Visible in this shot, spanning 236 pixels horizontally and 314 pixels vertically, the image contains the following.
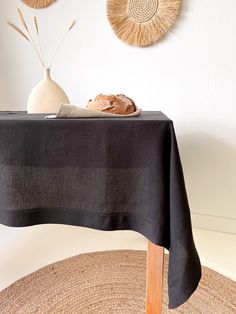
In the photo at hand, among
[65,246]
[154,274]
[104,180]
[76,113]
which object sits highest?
[76,113]

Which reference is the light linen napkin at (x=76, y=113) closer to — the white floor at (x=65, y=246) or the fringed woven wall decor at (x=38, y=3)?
the white floor at (x=65, y=246)

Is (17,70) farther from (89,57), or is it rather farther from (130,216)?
(130,216)

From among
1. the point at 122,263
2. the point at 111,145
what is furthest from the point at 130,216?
the point at 122,263

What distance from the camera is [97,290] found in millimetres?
1077

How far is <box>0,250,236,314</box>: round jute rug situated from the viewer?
98 centimetres

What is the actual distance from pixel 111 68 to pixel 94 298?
117 centimetres

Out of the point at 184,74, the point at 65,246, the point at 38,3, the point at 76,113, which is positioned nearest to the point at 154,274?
the point at 76,113

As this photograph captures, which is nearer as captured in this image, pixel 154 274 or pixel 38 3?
pixel 154 274

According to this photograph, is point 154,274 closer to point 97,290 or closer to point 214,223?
point 97,290

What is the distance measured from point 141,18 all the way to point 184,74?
37 cm

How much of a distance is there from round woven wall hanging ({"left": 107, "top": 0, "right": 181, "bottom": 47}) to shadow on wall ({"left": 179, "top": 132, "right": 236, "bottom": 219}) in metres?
0.58

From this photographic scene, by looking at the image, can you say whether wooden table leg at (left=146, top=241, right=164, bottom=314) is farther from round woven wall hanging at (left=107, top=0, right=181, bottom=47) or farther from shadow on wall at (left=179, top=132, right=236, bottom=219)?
round woven wall hanging at (left=107, top=0, right=181, bottom=47)

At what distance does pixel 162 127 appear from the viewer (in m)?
0.70

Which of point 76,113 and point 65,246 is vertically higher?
point 76,113
